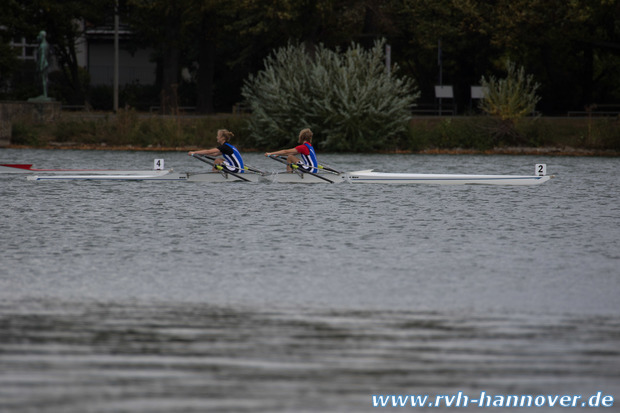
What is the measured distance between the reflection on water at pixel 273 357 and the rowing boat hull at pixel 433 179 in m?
16.6

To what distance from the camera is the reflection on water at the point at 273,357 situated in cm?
769

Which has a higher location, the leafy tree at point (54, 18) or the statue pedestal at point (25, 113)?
the leafy tree at point (54, 18)

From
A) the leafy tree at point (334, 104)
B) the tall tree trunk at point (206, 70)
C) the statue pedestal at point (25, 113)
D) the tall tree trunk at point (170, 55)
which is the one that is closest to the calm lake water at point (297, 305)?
the leafy tree at point (334, 104)

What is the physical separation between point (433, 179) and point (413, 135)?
20.8 meters

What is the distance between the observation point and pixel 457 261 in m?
14.6

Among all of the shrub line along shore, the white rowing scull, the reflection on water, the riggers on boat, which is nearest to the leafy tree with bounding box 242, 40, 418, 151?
the shrub line along shore

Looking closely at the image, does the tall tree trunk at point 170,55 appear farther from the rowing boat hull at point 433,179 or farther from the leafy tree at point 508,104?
the rowing boat hull at point 433,179

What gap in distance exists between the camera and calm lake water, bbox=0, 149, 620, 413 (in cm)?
798

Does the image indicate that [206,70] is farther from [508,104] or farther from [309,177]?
[309,177]

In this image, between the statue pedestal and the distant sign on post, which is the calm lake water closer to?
the statue pedestal

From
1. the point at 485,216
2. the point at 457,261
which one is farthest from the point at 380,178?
the point at 457,261

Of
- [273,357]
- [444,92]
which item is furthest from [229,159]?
[444,92]

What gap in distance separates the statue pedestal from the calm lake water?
26258mm

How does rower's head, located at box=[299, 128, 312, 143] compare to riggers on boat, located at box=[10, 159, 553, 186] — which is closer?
rower's head, located at box=[299, 128, 312, 143]
